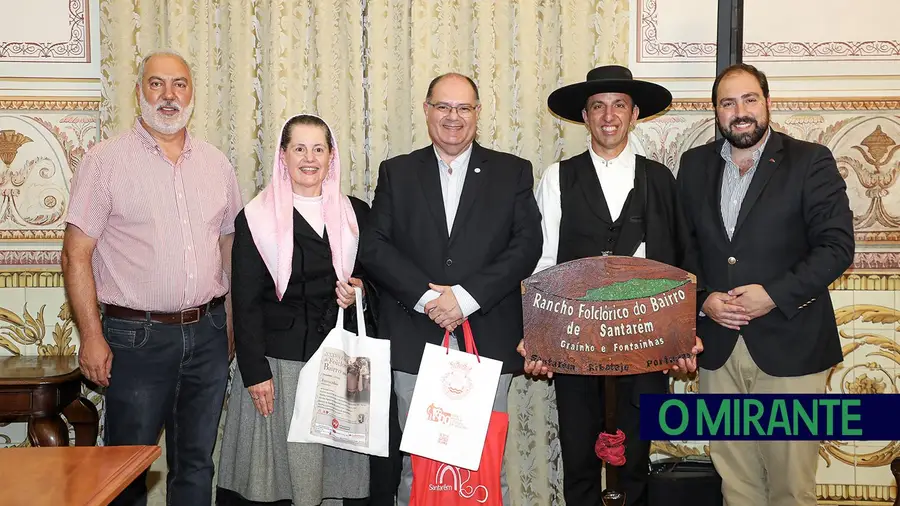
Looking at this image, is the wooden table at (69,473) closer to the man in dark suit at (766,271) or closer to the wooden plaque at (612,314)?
the wooden plaque at (612,314)

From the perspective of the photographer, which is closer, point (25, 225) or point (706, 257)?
point (706, 257)

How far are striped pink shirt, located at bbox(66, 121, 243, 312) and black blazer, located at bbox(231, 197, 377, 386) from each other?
0.16 m

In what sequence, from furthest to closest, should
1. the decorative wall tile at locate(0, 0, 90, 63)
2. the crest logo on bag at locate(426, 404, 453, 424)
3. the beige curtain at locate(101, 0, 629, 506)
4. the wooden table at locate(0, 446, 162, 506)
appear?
the decorative wall tile at locate(0, 0, 90, 63)
the beige curtain at locate(101, 0, 629, 506)
the crest logo on bag at locate(426, 404, 453, 424)
the wooden table at locate(0, 446, 162, 506)

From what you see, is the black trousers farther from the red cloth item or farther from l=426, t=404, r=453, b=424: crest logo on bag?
l=426, t=404, r=453, b=424: crest logo on bag

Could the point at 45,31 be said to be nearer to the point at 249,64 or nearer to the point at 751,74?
the point at 249,64

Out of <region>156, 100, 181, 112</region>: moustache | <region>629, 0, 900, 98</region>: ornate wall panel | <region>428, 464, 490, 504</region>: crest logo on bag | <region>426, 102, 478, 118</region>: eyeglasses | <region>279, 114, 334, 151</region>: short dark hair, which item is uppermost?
<region>629, 0, 900, 98</region>: ornate wall panel

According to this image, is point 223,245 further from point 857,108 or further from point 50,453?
point 857,108

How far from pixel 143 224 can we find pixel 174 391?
640mm

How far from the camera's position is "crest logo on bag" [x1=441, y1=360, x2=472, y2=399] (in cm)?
263

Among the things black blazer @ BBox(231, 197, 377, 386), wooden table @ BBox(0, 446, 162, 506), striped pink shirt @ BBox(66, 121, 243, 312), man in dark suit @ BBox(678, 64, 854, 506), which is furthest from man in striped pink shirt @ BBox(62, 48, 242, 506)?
man in dark suit @ BBox(678, 64, 854, 506)

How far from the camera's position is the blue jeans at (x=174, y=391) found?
2723 mm

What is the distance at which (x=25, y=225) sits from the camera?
141 inches

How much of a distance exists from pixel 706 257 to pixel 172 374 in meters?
2.06

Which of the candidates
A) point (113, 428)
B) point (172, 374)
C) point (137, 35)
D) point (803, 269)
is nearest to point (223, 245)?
point (172, 374)
